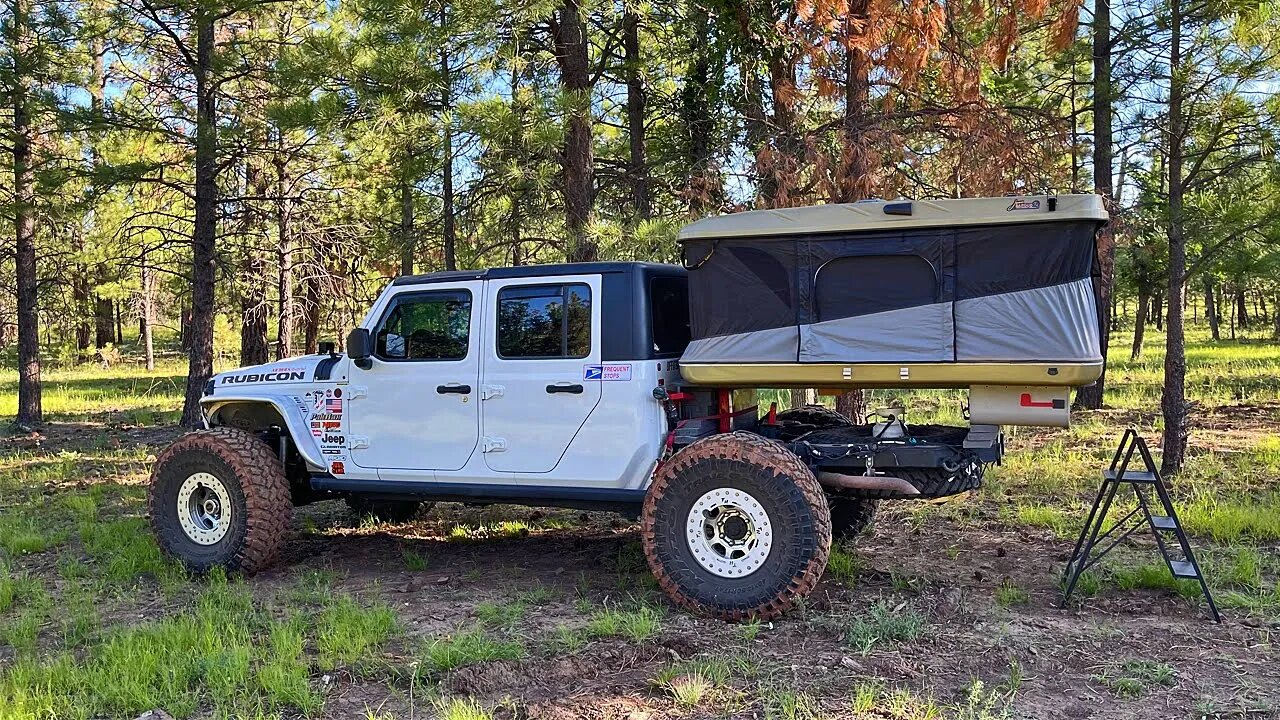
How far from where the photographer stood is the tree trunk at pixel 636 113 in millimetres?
10781

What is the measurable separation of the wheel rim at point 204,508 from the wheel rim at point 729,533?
3.45 metres

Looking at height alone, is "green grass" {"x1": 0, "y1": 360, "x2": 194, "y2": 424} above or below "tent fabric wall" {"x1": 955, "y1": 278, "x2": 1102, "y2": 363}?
below

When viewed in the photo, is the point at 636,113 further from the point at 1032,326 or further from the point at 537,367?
the point at 1032,326

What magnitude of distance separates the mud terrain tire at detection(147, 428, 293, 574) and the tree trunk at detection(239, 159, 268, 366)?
6.25 metres

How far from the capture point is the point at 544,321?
633 cm

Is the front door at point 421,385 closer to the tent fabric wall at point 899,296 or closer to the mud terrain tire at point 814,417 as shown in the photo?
the tent fabric wall at point 899,296

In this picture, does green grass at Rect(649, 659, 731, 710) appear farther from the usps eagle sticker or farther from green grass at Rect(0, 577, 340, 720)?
the usps eagle sticker

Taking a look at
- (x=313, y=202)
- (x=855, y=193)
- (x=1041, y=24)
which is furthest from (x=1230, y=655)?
(x=313, y=202)

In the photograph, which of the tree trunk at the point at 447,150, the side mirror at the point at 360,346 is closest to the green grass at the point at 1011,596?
the side mirror at the point at 360,346

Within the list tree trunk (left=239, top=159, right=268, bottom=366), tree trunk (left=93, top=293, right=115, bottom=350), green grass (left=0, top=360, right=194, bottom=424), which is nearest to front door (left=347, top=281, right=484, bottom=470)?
tree trunk (left=239, top=159, right=268, bottom=366)

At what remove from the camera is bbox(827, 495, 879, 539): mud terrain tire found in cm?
710

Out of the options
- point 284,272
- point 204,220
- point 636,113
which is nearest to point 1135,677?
point 636,113

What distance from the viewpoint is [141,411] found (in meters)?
17.4

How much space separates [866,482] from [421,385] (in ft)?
9.87
